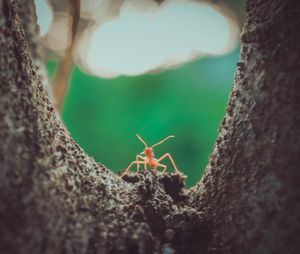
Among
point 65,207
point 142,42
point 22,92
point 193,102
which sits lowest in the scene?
point 65,207

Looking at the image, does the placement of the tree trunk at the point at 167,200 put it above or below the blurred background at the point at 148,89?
below

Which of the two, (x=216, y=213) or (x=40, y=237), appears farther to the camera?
(x=216, y=213)

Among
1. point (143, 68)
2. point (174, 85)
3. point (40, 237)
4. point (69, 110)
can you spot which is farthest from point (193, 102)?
point (40, 237)

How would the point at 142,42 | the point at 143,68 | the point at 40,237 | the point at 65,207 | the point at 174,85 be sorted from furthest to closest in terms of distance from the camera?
the point at 174,85 → the point at 143,68 → the point at 142,42 → the point at 65,207 → the point at 40,237

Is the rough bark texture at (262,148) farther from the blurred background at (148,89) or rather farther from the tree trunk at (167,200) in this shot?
the blurred background at (148,89)

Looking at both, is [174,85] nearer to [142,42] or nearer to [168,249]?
[142,42]

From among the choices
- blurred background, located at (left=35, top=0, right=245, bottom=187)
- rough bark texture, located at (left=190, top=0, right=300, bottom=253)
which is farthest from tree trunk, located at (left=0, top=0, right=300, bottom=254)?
blurred background, located at (left=35, top=0, right=245, bottom=187)

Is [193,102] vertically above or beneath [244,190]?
above

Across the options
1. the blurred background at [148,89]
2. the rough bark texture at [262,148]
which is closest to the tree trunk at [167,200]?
the rough bark texture at [262,148]
